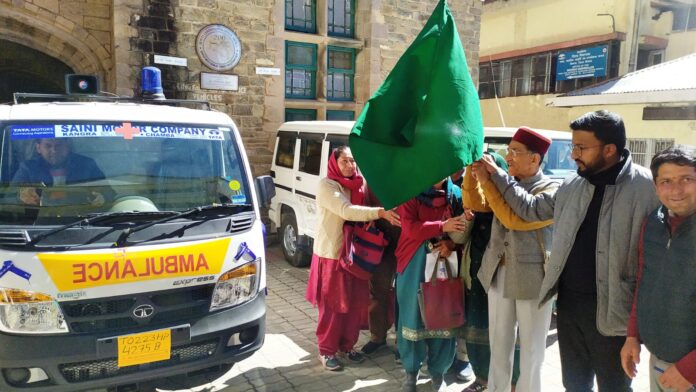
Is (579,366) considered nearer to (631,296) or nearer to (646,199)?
(631,296)

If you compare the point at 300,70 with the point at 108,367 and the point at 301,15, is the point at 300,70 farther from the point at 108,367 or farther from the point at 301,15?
the point at 108,367

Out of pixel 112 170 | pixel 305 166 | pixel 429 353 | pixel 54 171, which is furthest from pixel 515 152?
pixel 305 166

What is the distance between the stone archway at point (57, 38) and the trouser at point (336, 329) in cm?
Result: 600

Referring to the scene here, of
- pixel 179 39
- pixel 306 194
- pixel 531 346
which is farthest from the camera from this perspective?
pixel 179 39

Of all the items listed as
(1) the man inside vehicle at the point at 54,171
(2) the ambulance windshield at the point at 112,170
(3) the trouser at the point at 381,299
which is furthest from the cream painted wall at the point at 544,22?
(1) the man inside vehicle at the point at 54,171

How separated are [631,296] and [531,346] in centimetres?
73

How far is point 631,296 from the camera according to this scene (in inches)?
89.5

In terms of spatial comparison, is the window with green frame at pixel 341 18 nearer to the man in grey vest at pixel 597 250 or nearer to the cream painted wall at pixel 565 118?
the man in grey vest at pixel 597 250

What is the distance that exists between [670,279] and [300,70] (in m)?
7.89

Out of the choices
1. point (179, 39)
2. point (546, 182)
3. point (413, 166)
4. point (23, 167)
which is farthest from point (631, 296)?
point (179, 39)

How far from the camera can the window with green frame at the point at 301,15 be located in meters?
8.80

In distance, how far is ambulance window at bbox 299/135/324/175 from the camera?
6.42 metres

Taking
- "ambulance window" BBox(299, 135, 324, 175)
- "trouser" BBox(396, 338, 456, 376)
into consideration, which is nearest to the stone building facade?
"ambulance window" BBox(299, 135, 324, 175)

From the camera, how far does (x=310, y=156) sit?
6613mm
